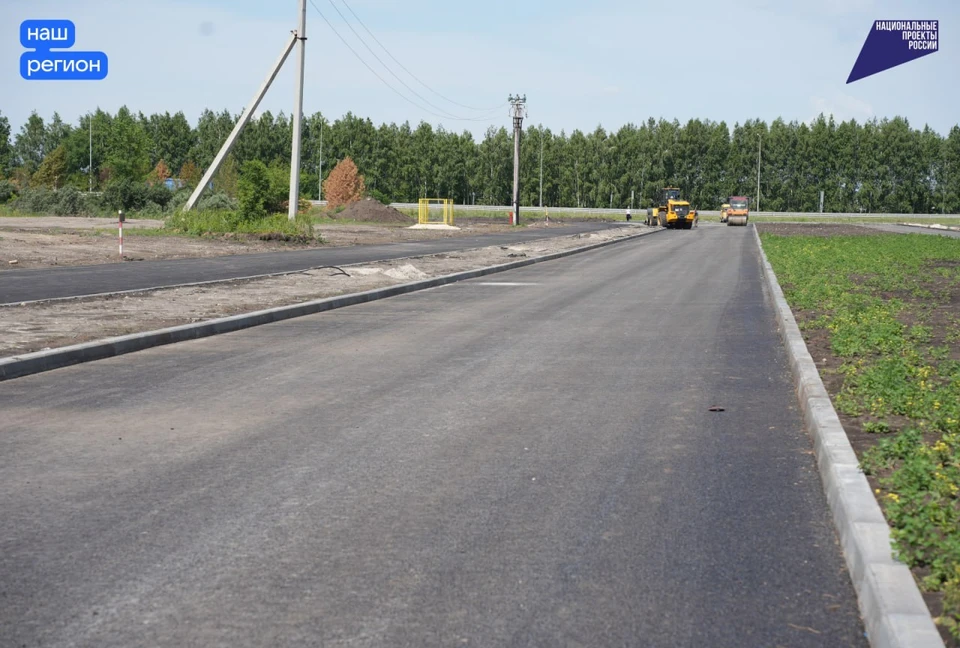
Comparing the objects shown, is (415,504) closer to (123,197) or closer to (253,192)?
(253,192)

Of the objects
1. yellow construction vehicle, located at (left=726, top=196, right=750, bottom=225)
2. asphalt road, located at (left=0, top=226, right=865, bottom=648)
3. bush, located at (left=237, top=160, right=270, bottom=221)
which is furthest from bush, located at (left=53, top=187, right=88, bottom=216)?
asphalt road, located at (left=0, top=226, right=865, bottom=648)

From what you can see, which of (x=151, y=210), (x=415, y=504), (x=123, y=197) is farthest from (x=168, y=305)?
(x=123, y=197)

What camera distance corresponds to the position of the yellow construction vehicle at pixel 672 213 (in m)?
69.9

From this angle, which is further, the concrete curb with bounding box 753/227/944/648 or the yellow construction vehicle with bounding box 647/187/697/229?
the yellow construction vehicle with bounding box 647/187/697/229

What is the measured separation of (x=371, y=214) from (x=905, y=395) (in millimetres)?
60939

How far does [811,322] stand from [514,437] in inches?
278

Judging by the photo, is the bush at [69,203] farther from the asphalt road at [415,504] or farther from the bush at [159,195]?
the asphalt road at [415,504]

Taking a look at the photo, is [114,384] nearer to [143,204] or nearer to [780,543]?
[780,543]

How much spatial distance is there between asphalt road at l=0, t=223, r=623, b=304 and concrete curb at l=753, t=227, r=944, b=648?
41.4 ft

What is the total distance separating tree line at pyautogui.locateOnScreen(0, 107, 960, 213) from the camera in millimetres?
119750

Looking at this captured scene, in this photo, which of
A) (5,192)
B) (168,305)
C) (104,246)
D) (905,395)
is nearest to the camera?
(905,395)

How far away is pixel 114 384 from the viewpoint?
30.3 ft

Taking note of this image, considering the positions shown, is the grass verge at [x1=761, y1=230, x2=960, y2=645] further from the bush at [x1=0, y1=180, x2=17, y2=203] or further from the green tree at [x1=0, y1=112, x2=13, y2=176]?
the green tree at [x1=0, y1=112, x2=13, y2=176]

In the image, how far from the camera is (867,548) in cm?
434
